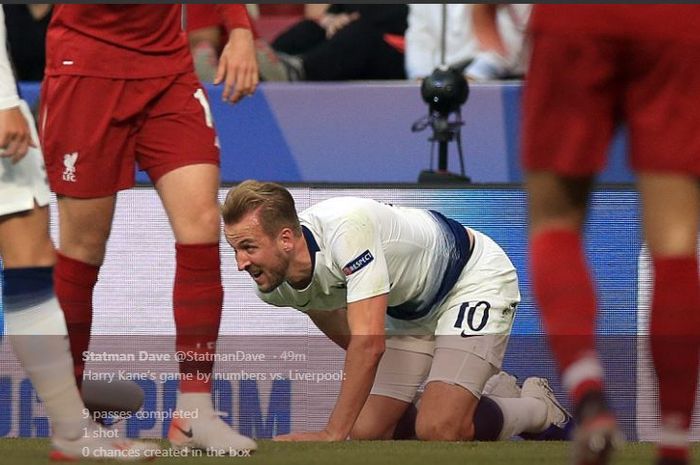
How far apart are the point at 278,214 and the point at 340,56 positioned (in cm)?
338

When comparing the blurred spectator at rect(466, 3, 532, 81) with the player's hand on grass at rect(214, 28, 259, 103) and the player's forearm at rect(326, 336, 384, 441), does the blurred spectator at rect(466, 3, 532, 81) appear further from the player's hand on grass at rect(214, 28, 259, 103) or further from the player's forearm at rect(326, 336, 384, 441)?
the player's forearm at rect(326, 336, 384, 441)

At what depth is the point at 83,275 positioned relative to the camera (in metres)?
4.37

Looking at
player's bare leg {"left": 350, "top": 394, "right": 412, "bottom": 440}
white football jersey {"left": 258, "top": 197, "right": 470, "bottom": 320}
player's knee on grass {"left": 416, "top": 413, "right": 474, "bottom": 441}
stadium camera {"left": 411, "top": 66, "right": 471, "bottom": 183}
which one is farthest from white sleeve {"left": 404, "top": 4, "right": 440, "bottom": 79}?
player's knee on grass {"left": 416, "top": 413, "right": 474, "bottom": 441}

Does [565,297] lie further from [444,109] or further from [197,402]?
[444,109]

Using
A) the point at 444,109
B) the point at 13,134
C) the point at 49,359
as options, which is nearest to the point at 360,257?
the point at 49,359

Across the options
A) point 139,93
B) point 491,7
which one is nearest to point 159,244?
point 139,93

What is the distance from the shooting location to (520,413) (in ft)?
17.3

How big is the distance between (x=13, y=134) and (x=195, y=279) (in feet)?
2.85

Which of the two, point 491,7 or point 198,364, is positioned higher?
point 491,7

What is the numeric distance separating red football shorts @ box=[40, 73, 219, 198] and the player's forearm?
79 centimetres

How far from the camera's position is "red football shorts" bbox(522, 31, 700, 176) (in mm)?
2842

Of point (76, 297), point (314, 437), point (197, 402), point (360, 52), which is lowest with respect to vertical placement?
point (314, 437)

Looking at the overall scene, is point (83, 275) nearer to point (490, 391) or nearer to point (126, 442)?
point (126, 442)

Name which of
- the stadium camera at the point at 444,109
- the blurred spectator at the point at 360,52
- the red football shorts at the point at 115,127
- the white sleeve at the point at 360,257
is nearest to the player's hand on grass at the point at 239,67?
the red football shorts at the point at 115,127
